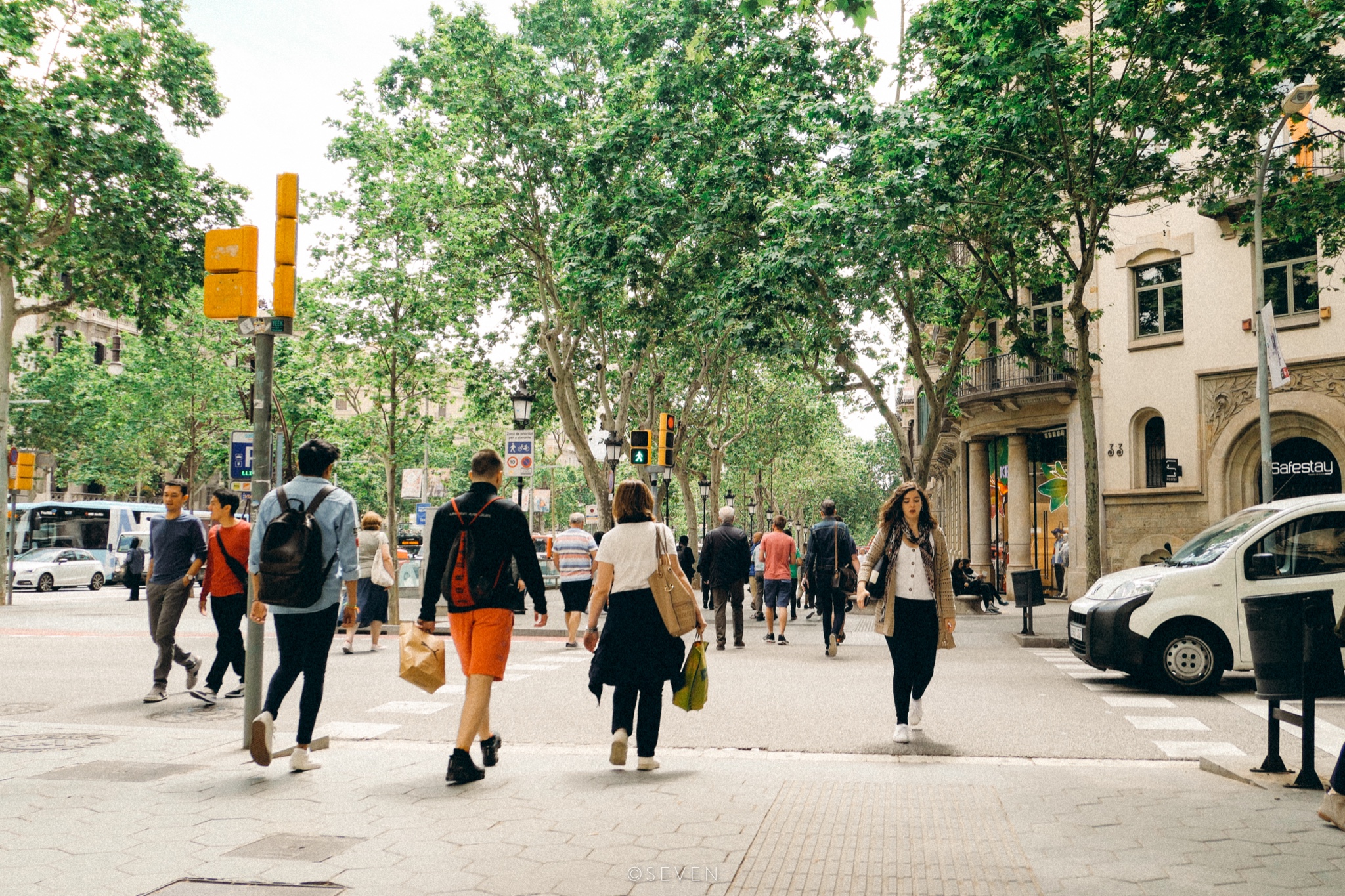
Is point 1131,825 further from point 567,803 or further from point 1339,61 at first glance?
point 1339,61

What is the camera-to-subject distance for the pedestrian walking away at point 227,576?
923 centimetres

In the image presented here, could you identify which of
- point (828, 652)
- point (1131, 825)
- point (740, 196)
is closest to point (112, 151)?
point (740, 196)

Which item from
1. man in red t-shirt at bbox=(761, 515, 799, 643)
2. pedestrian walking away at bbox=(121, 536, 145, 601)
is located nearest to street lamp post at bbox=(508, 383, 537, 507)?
man in red t-shirt at bbox=(761, 515, 799, 643)

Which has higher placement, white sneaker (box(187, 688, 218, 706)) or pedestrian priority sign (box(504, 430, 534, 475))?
pedestrian priority sign (box(504, 430, 534, 475))

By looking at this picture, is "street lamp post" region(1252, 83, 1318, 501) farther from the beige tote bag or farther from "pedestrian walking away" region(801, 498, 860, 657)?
the beige tote bag

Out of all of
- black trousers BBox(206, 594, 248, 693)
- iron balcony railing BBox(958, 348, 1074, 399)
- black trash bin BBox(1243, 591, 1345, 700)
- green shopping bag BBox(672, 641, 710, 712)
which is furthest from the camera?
iron balcony railing BBox(958, 348, 1074, 399)

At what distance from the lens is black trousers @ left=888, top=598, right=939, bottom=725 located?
25.4ft

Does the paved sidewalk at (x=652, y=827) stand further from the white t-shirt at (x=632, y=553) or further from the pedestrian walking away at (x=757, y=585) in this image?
the pedestrian walking away at (x=757, y=585)

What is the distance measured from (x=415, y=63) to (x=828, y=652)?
17064mm

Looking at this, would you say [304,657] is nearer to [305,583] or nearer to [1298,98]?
[305,583]

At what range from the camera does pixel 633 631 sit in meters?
6.54

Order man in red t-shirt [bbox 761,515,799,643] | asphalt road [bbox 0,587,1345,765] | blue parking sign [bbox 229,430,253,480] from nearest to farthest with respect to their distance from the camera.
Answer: asphalt road [bbox 0,587,1345,765] → man in red t-shirt [bbox 761,515,799,643] → blue parking sign [bbox 229,430,253,480]

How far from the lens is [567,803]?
18.4 ft

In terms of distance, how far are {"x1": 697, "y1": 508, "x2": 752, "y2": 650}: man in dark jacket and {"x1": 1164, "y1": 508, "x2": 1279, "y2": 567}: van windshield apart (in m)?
5.24
